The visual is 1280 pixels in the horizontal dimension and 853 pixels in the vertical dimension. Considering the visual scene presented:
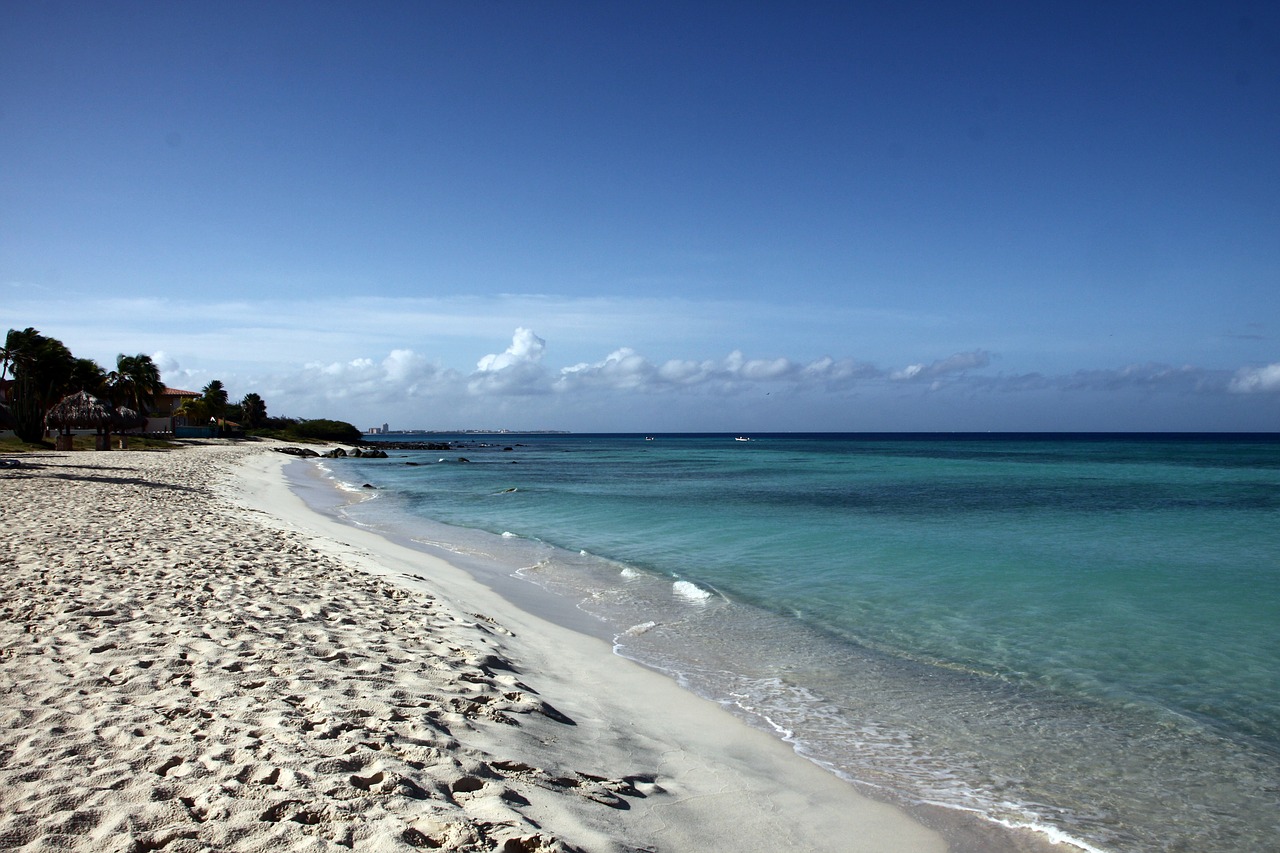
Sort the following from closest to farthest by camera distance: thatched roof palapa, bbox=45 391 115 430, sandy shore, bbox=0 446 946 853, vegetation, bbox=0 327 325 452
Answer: sandy shore, bbox=0 446 946 853
thatched roof palapa, bbox=45 391 115 430
vegetation, bbox=0 327 325 452

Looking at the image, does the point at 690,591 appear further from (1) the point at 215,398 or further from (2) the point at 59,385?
(1) the point at 215,398

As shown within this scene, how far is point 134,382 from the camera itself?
70188mm

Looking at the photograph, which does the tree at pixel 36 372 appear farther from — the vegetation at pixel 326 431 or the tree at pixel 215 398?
the vegetation at pixel 326 431

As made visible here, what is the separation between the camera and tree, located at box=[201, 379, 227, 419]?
290 feet

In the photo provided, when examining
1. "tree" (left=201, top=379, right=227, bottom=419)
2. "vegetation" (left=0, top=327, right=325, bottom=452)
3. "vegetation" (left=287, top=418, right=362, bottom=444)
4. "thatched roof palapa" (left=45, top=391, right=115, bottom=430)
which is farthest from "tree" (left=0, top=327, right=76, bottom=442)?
"vegetation" (left=287, top=418, right=362, bottom=444)

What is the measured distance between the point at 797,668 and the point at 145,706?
20.5ft

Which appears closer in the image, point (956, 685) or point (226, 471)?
point (956, 685)

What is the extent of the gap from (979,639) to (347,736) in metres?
8.28

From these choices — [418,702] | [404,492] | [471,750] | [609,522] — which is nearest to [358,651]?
[418,702]

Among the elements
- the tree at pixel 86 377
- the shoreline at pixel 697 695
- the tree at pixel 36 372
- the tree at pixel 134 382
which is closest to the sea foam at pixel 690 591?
the shoreline at pixel 697 695

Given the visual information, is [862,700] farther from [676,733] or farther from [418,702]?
[418,702]

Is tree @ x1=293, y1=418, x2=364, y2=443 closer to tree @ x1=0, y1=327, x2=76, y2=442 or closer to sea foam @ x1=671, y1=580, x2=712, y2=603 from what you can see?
tree @ x1=0, y1=327, x2=76, y2=442

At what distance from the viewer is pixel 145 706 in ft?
16.1

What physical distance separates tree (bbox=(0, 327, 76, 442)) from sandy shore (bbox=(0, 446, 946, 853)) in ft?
173
